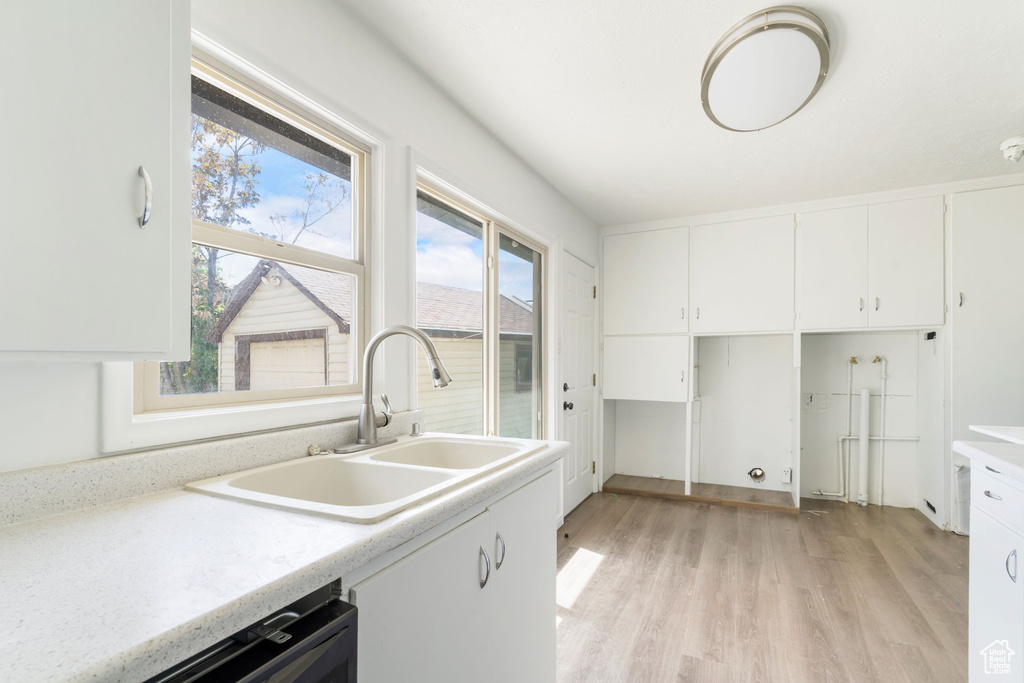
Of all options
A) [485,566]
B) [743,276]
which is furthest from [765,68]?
[743,276]

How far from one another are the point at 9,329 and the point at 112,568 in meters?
0.36

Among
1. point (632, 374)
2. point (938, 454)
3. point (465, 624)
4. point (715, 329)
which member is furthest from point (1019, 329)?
point (465, 624)

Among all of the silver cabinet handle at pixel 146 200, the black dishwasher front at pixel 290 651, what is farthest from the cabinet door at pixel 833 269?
the silver cabinet handle at pixel 146 200

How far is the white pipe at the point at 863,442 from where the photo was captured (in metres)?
3.67

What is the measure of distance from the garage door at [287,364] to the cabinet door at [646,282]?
303 centimetres

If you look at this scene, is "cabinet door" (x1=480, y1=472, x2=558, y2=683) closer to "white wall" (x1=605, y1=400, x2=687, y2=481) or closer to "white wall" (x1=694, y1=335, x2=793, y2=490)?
"white wall" (x1=605, y1=400, x2=687, y2=481)

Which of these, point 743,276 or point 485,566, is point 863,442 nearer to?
point 743,276

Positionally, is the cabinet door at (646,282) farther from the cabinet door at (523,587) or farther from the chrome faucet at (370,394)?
the chrome faucet at (370,394)

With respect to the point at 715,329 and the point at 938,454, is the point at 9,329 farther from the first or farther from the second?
the point at 938,454

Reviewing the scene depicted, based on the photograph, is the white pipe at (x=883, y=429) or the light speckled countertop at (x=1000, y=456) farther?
the white pipe at (x=883, y=429)

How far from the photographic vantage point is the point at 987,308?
9.98 feet

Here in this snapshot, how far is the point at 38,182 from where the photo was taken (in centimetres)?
68

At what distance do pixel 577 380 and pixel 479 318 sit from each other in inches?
52.0

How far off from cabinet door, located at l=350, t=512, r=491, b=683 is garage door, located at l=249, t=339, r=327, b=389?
758 mm
